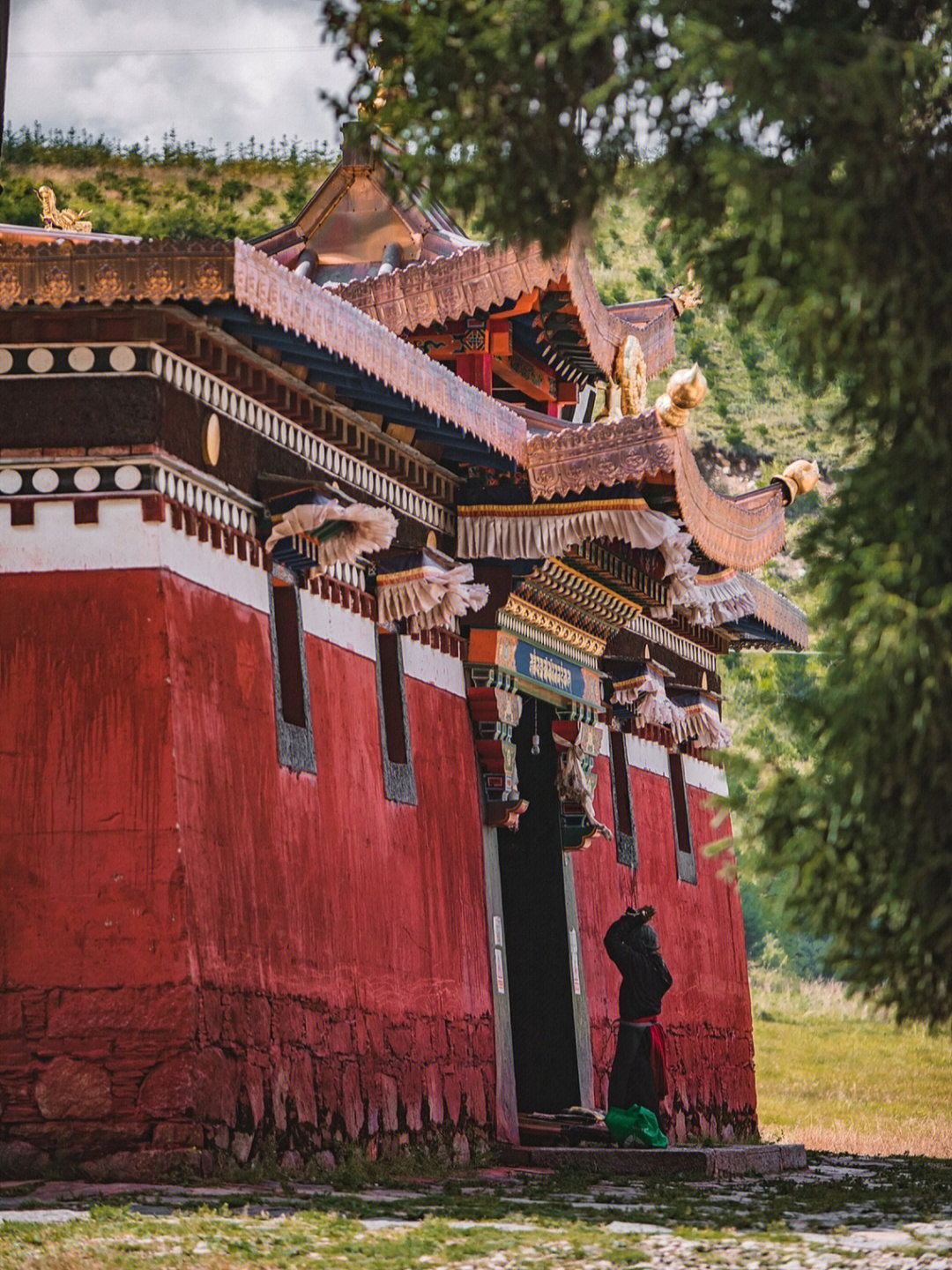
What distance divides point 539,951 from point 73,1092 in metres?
6.93

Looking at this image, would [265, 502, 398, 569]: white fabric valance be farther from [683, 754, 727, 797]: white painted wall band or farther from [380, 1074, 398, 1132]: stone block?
[683, 754, 727, 797]: white painted wall band

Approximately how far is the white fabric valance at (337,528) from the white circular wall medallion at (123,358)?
4.68ft

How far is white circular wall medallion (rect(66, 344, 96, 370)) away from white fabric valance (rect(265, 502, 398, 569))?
1523 mm

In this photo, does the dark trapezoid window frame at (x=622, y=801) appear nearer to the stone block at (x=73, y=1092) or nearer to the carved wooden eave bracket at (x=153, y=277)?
the carved wooden eave bracket at (x=153, y=277)

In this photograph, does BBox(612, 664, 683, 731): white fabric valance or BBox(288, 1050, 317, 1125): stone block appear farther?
BBox(612, 664, 683, 731): white fabric valance

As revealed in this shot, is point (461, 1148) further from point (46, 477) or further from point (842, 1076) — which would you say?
point (842, 1076)

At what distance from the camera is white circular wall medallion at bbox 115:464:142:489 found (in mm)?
10555

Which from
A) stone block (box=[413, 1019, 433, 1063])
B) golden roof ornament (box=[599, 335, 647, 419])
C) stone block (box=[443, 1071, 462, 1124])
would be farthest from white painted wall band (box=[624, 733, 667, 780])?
stone block (box=[413, 1019, 433, 1063])

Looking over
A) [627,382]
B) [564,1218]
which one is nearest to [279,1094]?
[564,1218]

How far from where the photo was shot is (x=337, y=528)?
12188 millimetres

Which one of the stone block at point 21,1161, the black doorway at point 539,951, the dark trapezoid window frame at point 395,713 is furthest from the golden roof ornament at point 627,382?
the stone block at point 21,1161

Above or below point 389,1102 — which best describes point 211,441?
above

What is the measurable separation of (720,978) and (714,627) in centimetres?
320

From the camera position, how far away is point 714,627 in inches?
812
